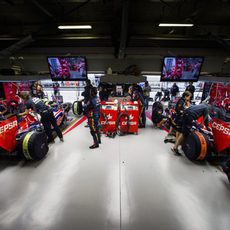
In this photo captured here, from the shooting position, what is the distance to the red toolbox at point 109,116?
15.0 feet

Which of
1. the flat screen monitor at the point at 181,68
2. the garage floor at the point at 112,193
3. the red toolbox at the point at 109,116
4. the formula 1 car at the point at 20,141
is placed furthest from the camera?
the red toolbox at the point at 109,116

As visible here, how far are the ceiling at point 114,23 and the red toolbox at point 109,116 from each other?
5.72ft

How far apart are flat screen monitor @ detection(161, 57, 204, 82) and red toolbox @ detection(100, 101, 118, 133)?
71.6 inches

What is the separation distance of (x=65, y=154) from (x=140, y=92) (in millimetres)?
3329

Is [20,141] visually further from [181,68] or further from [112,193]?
[181,68]

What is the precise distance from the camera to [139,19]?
4.73 metres

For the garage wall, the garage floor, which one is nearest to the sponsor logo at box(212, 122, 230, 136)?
the garage floor

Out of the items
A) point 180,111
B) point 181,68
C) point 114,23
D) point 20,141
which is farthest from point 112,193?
point 114,23

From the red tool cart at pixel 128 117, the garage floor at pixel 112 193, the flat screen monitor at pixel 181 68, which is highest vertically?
the flat screen monitor at pixel 181 68

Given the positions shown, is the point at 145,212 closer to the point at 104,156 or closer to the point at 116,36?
the point at 104,156

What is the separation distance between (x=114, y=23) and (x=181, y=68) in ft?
8.50

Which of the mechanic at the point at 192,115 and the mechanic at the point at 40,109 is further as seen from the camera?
the mechanic at the point at 40,109

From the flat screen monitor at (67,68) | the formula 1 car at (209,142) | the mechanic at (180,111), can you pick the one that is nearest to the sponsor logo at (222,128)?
the formula 1 car at (209,142)

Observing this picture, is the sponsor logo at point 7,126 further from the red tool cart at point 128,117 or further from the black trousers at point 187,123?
Answer: the black trousers at point 187,123
